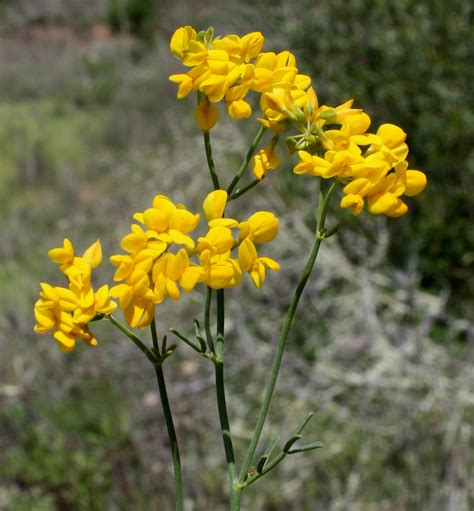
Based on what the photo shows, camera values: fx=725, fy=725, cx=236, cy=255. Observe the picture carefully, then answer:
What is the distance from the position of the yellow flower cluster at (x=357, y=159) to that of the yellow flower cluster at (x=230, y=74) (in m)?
0.04

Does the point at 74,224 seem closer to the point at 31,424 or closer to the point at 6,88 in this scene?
the point at 31,424

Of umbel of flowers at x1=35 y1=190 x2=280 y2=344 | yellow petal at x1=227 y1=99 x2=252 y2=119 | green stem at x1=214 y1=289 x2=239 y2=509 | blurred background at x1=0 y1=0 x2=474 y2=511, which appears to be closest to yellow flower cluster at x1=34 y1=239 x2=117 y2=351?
umbel of flowers at x1=35 y1=190 x2=280 y2=344

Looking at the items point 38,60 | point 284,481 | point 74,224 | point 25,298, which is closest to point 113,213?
point 74,224

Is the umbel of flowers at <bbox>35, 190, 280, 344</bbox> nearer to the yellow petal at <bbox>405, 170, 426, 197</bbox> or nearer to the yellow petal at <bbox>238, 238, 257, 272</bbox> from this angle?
the yellow petal at <bbox>238, 238, 257, 272</bbox>

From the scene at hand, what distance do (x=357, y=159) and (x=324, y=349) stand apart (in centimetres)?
295

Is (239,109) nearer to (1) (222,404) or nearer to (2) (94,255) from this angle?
(2) (94,255)

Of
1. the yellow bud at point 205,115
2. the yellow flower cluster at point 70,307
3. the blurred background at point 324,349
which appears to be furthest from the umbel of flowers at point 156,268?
the blurred background at point 324,349

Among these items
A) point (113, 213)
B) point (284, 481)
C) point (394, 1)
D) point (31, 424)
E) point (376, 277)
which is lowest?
point (113, 213)

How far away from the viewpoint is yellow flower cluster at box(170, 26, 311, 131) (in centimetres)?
86

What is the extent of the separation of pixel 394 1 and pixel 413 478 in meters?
2.69

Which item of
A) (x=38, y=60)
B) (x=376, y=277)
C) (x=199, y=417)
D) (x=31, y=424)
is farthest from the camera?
(x=38, y=60)

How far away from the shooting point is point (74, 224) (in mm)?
6758

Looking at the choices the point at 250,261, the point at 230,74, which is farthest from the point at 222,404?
the point at 230,74

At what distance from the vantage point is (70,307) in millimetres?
835
